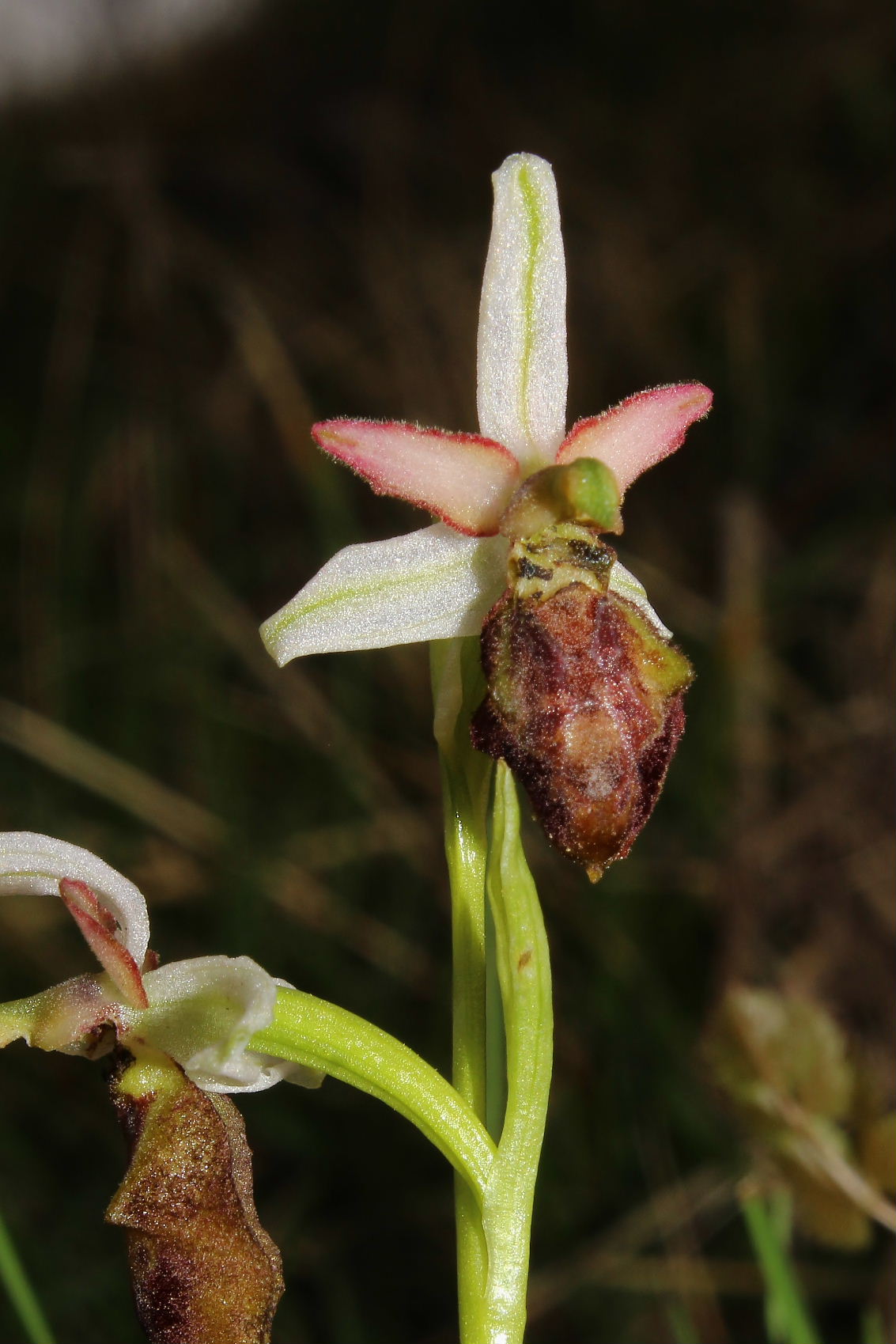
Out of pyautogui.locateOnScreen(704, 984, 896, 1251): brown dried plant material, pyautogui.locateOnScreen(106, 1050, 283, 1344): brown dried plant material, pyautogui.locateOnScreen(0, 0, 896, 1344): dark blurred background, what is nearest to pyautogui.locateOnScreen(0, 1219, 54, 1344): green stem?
pyautogui.locateOnScreen(106, 1050, 283, 1344): brown dried plant material

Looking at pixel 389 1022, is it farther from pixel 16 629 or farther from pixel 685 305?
A: pixel 685 305

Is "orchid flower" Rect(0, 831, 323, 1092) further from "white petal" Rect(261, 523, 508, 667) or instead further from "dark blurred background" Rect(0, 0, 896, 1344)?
"dark blurred background" Rect(0, 0, 896, 1344)

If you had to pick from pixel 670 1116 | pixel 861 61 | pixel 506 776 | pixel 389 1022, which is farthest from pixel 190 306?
pixel 506 776

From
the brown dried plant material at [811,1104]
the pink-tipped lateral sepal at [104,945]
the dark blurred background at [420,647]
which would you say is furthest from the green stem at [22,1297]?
the brown dried plant material at [811,1104]

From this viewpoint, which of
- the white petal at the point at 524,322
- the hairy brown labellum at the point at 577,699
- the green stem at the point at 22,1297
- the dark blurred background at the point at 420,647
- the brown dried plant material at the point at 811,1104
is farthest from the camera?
the dark blurred background at the point at 420,647

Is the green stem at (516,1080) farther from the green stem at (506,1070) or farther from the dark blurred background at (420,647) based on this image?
the dark blurred background at (420,647)

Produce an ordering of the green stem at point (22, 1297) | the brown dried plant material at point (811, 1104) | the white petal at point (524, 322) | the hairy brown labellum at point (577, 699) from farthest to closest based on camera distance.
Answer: the brown dried plant material at point (811, 1104) < the green stem at point (22, 1297) < the white petal at point (524, 322) < the hairy brown labellum at point (577, 699)

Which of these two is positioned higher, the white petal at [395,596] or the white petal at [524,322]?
the white petal at [524,322]
